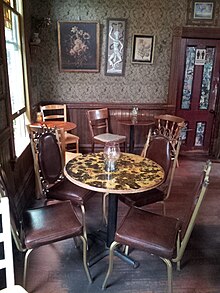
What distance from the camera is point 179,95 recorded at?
4574 millimetres

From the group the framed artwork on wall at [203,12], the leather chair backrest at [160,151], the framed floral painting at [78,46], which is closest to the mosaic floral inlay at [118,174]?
the leather chair backrest at [160,151]

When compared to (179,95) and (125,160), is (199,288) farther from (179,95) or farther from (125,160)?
(179,95)

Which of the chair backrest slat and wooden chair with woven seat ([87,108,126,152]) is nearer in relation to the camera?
wooden chair with woven seat ([87,108,126,152])

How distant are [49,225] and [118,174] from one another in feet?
2.06

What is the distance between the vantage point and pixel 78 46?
4.18 meters

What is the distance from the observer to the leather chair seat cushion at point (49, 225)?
1722 mm

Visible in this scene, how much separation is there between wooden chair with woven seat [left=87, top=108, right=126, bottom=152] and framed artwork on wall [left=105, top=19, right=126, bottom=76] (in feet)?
2.30

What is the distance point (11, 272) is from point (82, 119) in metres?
3.48

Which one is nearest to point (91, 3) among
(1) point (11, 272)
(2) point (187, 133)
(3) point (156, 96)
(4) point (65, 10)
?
(4) point (65, 10)

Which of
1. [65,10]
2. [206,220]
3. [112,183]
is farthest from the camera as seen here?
[65,10]

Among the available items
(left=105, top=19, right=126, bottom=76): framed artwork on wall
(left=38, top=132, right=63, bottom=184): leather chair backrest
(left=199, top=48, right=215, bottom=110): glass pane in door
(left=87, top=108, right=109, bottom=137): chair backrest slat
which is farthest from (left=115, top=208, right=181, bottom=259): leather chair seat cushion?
(left=199, top=48, right=215, bottom=110): glass pane in door

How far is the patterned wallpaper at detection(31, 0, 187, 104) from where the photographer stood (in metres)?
4.05

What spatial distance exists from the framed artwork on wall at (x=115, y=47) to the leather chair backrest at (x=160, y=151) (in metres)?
2.16

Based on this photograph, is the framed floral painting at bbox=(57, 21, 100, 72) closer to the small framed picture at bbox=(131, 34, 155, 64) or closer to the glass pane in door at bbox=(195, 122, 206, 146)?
the small framed picture at bbox=(131, 34, 155, 64)
